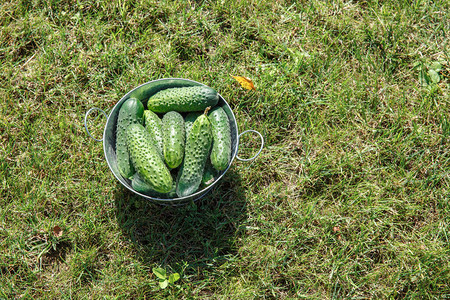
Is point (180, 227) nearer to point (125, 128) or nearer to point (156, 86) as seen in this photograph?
point (125, 128)

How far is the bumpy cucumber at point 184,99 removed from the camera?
3346 mm

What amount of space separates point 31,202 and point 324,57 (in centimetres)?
324

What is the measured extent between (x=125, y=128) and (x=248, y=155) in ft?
4.12

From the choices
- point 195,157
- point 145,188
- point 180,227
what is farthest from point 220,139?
point 180,227

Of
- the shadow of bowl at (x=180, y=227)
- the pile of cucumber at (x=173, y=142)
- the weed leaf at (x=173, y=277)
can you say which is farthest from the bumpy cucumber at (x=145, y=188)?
the weed leaf at (x=173, y=277)

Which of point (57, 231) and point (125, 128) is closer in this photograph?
point (125, 128)

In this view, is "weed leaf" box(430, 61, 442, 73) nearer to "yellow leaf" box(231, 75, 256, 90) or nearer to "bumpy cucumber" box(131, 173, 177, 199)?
"yellow leaf" box(231, 75, 256, 90)

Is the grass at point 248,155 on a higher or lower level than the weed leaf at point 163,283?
higher

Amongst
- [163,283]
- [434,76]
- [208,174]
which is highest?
[434,76]

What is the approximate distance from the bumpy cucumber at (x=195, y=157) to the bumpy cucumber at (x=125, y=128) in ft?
1.41

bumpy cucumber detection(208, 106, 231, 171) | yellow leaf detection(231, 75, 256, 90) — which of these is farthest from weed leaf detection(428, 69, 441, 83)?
bumpy cucumber detection(208, 106, 231, 171)

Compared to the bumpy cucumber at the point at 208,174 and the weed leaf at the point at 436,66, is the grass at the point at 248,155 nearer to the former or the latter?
the weed leaf at the point at 436,66

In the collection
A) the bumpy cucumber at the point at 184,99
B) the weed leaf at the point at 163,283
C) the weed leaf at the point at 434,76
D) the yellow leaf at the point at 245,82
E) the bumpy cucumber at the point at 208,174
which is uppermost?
the bumpy cucumber at the point at 184,99

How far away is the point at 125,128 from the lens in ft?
10.8
